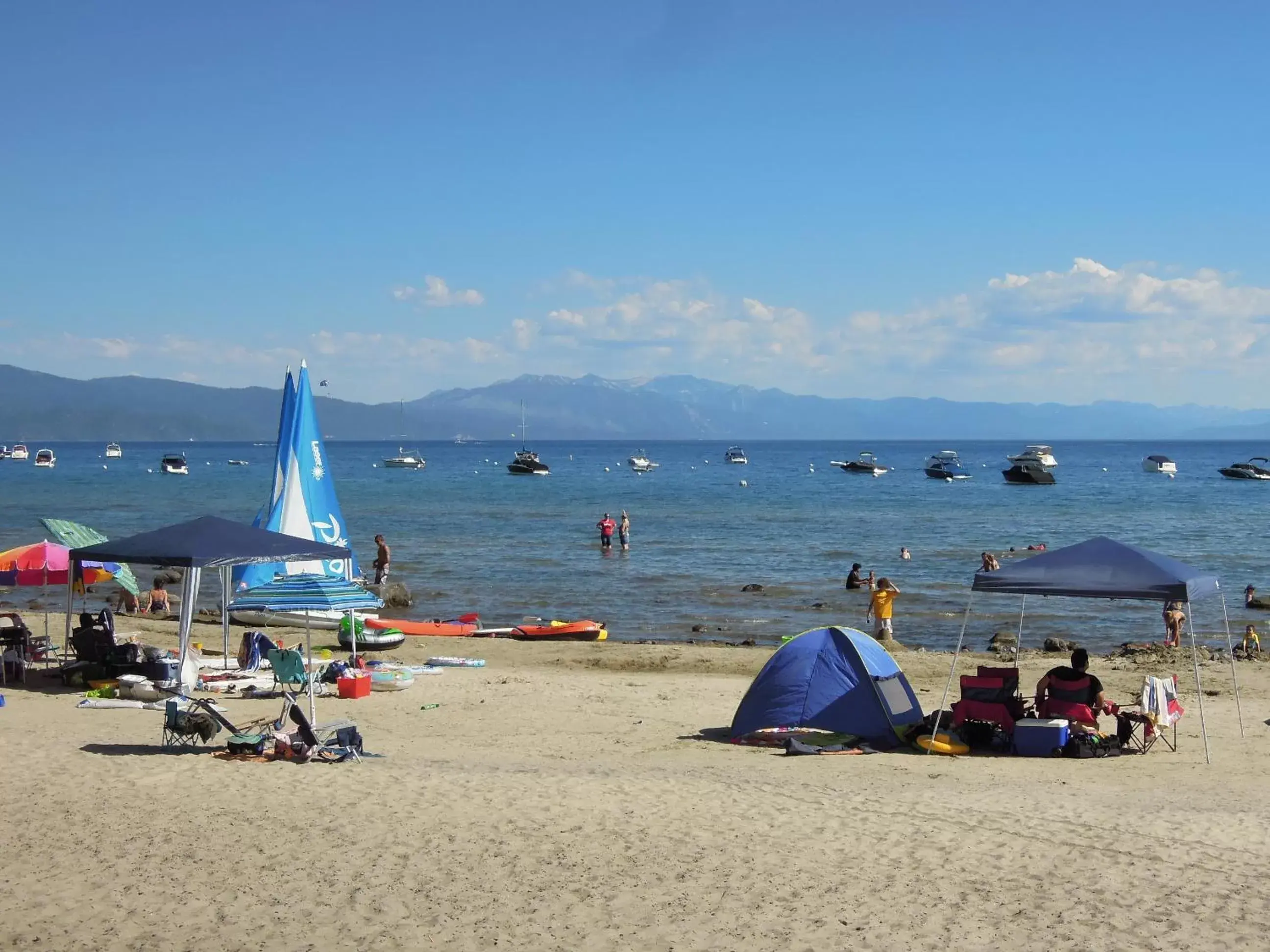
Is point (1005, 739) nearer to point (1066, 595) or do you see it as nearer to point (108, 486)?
point (1066, 595)

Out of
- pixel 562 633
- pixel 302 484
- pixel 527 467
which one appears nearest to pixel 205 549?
pixel 302 484

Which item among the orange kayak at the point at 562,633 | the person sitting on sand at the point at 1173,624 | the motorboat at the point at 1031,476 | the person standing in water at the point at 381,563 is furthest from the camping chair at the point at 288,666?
the motorboat at the point at 1031,476

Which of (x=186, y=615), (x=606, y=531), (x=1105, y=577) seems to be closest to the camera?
(x=1105, y=577)

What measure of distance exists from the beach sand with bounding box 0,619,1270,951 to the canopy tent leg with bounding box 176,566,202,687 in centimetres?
139

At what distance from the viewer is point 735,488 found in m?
85.1

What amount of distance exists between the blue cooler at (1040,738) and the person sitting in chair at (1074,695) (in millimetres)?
251

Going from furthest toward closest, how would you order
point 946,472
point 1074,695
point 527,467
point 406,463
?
point 406,463 → point 527,467 → point 946,472 → point 1074,695

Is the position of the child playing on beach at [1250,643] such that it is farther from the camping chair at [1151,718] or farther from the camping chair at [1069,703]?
the camping chair at [1069,703]

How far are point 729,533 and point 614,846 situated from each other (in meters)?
39.2

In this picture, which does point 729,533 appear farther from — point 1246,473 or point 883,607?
point 1246,473

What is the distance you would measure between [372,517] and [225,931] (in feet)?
167

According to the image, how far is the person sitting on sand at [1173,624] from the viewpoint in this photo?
830 inches

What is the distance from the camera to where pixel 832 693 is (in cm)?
1335

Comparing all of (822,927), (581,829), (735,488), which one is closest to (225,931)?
(581,829)
